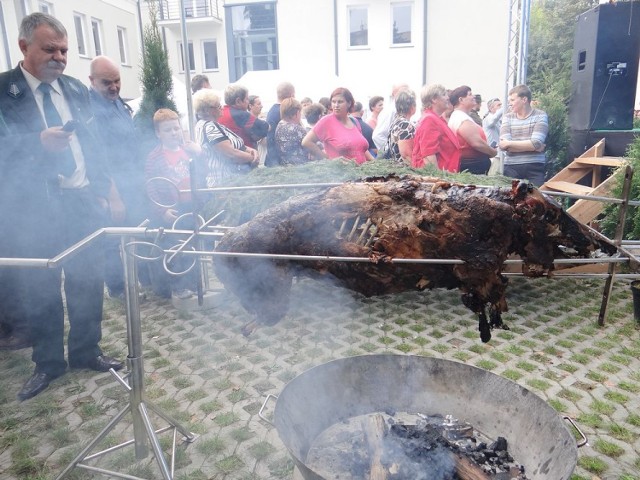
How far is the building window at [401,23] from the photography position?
60.8ft

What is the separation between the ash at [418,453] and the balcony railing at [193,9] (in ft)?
74.4

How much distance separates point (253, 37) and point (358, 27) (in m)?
5.02

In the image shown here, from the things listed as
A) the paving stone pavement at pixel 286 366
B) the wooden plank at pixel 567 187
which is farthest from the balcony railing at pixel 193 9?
the paving stone pavement at pixel 286 366

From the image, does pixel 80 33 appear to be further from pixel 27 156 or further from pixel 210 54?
pixel 27 156

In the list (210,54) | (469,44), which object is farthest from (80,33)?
(469,44)

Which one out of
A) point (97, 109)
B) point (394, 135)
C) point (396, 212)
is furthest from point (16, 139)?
point (394, 135)

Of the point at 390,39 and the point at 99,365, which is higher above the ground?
the point at 390,39

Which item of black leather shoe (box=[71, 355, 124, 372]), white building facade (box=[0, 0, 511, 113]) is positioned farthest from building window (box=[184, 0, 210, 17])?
black leather shoe (box=[71, 355, 124, 372])

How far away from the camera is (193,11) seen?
74.6 ft

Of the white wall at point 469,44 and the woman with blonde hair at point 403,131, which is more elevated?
the white wall at point 469,44

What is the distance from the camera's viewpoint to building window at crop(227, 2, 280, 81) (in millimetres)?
20453

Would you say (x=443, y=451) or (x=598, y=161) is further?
(x=598, y=161)

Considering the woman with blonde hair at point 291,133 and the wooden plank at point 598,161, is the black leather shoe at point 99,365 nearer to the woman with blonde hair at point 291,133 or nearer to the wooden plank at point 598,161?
the woman with blonde hair at point 291,133

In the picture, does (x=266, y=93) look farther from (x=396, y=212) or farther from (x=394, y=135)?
(x=396, y=212)
